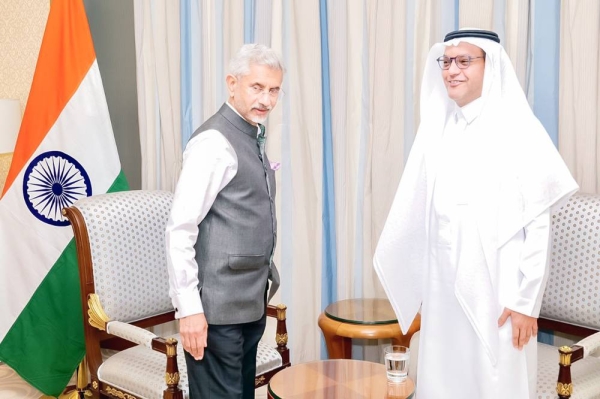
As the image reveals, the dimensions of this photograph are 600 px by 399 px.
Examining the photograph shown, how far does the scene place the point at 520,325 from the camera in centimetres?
215

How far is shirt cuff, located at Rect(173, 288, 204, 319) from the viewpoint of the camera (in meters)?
2.04

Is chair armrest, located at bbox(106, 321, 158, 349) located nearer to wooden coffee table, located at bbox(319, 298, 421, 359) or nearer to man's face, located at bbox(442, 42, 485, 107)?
wooden coffee table, located at bbox(319, 298, 421, 359)

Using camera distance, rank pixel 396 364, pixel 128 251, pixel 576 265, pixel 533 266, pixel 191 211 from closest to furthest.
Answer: pixel 191 211 < pixel 533 266 < pixel 396 364 < pixel 576 265 < pixel 128 251

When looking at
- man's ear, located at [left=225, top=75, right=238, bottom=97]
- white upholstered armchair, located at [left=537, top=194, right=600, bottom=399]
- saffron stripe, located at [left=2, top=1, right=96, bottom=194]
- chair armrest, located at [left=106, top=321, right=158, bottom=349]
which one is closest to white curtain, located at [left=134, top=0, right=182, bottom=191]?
saffron stripe, located at [left=2, top=1, right=96, bottom=194]

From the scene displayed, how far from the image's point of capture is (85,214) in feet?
9.91

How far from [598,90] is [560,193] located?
928 millimetres

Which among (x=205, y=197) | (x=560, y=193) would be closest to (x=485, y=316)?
(x=560, y=193)

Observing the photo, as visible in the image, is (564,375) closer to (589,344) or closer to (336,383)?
(589,344)

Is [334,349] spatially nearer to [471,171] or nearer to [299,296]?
[299,296]

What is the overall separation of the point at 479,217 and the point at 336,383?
80 cm

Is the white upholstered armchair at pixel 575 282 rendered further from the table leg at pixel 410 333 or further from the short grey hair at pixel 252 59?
the short grey hair at pixel 252 59

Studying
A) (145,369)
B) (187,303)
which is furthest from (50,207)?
(187,303)

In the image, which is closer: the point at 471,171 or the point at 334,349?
the point at 471,171

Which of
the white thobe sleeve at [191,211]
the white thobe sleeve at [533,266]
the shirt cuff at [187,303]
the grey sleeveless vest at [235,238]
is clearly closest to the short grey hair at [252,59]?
the grey sleeveless vest at [235,238]
